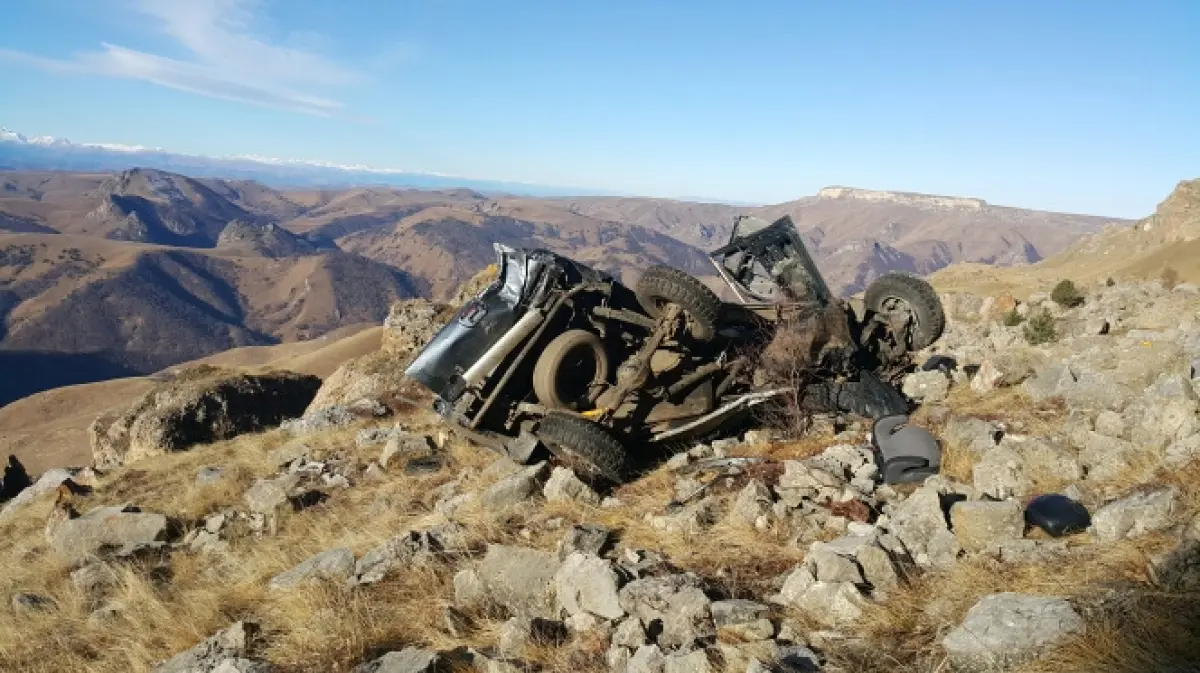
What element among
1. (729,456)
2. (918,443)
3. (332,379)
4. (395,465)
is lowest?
(332,379)

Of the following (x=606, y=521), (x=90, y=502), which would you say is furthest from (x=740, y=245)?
(x=90, y=502)

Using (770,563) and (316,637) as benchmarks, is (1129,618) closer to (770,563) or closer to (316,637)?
(770,563)

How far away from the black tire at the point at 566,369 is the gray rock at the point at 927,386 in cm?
325

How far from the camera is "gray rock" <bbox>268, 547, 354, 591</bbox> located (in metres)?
4.48

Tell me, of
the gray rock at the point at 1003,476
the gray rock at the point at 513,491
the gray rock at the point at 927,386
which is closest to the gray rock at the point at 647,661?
the gray rock at the point at 1003,476

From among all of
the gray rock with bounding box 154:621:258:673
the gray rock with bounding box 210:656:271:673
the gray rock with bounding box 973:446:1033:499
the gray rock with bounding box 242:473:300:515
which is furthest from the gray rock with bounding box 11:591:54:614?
the gray rock with bounding box 973:446:1033:499

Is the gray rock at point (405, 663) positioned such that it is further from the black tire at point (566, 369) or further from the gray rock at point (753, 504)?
the black tire at point (566, 369)

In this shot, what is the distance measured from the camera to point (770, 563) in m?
3.93

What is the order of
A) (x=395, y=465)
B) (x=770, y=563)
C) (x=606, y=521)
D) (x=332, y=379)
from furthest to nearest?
(x=332, y=379), (x=395, y=465), (x=606, y=521), (x=770, y=563)

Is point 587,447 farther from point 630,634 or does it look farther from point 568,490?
point 630,634

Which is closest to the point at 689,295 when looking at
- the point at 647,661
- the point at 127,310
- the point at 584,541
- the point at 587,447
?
the point at 587,447

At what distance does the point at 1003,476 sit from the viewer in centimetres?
432

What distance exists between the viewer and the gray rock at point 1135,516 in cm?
333

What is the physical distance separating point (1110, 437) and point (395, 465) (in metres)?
6.57
